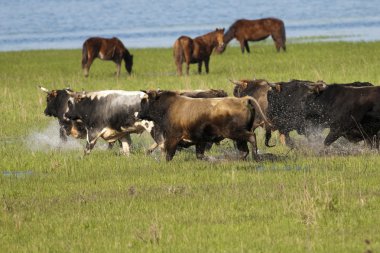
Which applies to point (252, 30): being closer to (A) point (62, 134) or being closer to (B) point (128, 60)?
(B) point (128, 60)

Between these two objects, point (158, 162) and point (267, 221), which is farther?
point (158, 162)

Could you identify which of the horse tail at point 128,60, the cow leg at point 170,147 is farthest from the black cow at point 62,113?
the horse tail at point 128,60

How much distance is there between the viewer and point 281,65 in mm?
33406

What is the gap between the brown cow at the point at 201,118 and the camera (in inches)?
Answer: 599

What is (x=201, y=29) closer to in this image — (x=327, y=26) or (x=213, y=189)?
(x=327, y=26)

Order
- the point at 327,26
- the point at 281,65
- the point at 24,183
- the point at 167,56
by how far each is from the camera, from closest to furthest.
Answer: the point at 24,183 → the point at 281,65 → the point at 167,56 → the point at 327,26

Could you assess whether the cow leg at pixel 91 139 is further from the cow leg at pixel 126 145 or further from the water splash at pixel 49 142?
the water splash at pixel 49 142

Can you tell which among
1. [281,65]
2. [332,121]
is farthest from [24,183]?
[281,65]

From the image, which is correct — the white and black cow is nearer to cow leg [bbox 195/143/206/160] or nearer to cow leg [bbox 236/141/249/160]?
cow leg [bbox 195/143/206/160]

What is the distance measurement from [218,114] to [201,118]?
0.95ft

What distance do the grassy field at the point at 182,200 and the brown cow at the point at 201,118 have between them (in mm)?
336

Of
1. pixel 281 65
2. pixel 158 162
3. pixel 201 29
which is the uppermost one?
pixel 158 162

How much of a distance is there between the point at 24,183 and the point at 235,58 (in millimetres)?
24705

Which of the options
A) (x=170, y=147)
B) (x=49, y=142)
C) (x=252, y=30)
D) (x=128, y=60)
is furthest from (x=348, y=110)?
(x=252, y=30)
